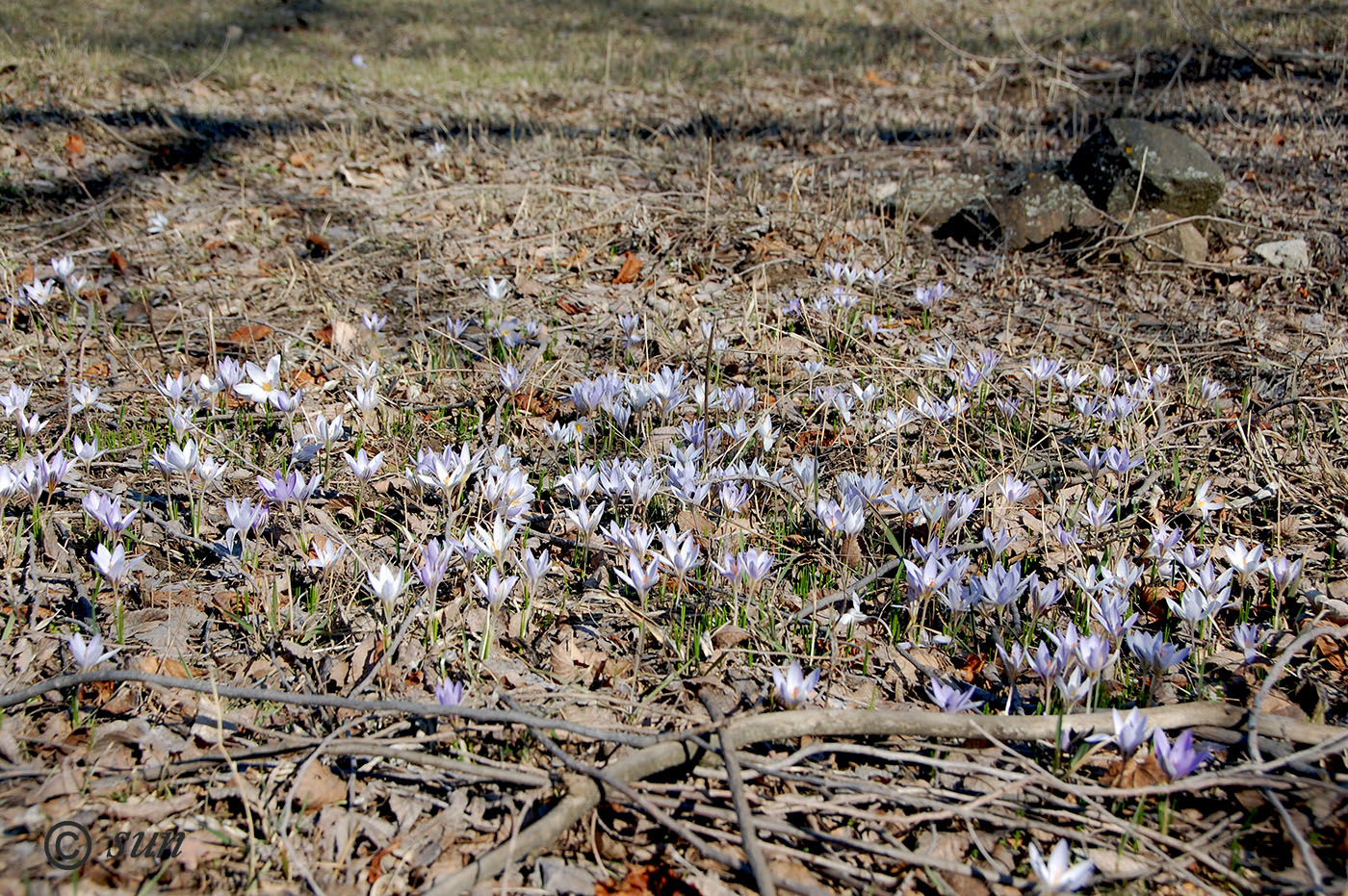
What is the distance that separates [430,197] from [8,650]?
414cm

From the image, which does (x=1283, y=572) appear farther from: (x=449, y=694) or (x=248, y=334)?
(x=248, y=334)

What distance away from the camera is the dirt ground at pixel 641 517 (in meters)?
1.83

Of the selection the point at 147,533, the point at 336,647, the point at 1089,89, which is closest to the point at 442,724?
the point at 336,647


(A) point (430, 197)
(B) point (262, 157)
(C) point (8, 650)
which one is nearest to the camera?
(C) point (8, 650)

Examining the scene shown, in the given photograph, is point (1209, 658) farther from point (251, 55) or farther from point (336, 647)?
point (251, 55)

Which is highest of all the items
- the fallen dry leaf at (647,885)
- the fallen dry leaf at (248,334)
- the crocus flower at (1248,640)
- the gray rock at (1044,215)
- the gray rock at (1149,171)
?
the gray rock at (1149,171)

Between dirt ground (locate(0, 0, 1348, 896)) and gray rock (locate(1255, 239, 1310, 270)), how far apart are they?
0.06 metres

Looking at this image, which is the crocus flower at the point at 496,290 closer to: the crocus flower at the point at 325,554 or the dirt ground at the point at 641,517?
the dirt ground at the point at 641,517

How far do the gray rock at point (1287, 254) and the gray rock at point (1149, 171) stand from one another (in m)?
0.40

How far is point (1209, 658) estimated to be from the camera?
7.88 feet

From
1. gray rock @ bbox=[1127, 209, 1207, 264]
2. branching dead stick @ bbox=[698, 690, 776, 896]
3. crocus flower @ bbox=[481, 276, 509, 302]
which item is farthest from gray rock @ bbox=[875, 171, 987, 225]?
branching dead stick @ bbox=[698, 690, 776, 896]

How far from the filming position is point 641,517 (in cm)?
291

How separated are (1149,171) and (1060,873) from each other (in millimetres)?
4666

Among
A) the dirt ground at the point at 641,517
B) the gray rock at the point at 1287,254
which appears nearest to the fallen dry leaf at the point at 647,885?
the dirt ground at the point at 641,517
